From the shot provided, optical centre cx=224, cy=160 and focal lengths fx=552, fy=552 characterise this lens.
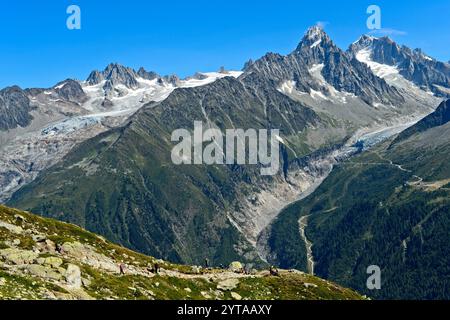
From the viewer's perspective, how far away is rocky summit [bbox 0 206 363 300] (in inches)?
2544

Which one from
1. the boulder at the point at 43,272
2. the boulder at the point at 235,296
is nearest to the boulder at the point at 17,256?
the boulder at the point at 43,272

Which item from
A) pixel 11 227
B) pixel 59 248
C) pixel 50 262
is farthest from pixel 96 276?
pixel 11 227

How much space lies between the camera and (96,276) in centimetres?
7588

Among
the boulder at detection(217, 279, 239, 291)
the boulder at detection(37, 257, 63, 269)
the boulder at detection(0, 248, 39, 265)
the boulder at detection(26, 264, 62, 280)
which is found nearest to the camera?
the boulder at detection(26, 264, 62, 280)

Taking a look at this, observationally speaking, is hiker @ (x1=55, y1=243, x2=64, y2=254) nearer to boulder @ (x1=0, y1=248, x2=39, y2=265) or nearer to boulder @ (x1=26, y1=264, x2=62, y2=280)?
boulder @ (x1=0, y1=248, x2=39, y2=265)

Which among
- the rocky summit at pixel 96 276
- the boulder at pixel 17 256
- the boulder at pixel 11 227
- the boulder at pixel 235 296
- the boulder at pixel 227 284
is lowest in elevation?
the boulder at pixel 235 296

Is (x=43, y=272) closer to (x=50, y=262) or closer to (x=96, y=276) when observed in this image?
(x=50, y=262)

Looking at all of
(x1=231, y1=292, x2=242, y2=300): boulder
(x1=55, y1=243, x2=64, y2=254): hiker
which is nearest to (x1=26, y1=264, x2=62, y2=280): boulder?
(x1=55, y1=243, x2=64, y2=254): hiker

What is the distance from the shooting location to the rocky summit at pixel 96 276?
212 feet

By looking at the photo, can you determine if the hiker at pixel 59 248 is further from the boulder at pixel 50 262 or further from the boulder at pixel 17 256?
the boulder at pixel 50 262

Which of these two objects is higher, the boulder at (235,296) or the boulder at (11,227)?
the boulder at (11,227)

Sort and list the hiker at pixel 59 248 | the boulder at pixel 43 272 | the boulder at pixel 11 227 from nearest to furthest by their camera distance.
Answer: the boulder at pixel 43 272 → the hiker at pixel 59 248 → the boulder at pixel 11 227
